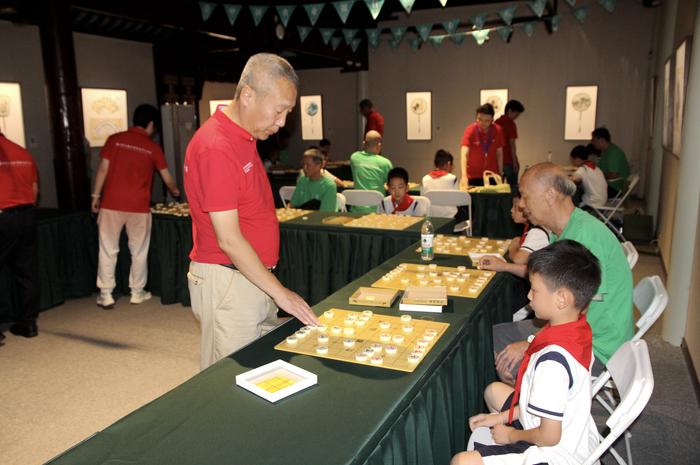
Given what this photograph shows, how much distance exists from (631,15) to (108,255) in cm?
924

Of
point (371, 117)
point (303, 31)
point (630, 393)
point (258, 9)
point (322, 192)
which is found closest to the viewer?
point (630, 393)

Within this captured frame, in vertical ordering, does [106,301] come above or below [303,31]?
below

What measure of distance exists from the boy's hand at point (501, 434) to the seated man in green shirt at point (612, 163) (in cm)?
615

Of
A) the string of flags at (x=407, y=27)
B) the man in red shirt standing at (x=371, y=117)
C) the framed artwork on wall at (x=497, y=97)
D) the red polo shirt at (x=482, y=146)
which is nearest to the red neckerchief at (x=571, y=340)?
the string of flags at (x=407, y=27)

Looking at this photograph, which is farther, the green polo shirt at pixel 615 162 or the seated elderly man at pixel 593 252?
the green polo shirt at pixel 615 162

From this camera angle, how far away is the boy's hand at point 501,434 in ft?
5.15

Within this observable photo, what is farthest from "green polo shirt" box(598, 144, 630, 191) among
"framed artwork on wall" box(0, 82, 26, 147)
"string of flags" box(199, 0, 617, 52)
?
"framed artwork on wall" box(0, 82, 26, 147)

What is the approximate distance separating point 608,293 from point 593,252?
0.17 m

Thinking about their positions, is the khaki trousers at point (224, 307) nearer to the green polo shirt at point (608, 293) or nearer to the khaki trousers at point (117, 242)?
the green polo shirt at point (608, 293)

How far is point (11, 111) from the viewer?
777 centimetres

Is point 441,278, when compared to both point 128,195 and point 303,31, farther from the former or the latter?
point 303,31

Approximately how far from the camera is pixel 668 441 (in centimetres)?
246

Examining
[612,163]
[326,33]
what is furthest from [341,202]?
[326,33]

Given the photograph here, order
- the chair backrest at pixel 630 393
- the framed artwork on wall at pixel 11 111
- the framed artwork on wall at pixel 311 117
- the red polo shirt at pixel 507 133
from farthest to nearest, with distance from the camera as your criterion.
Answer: the framed artwork on wall at pixel 311 117, the framed artwork on wall at pixel 11 111, the red polo shirt at pixel 507 133, the chair backrest at pixel 630 393
